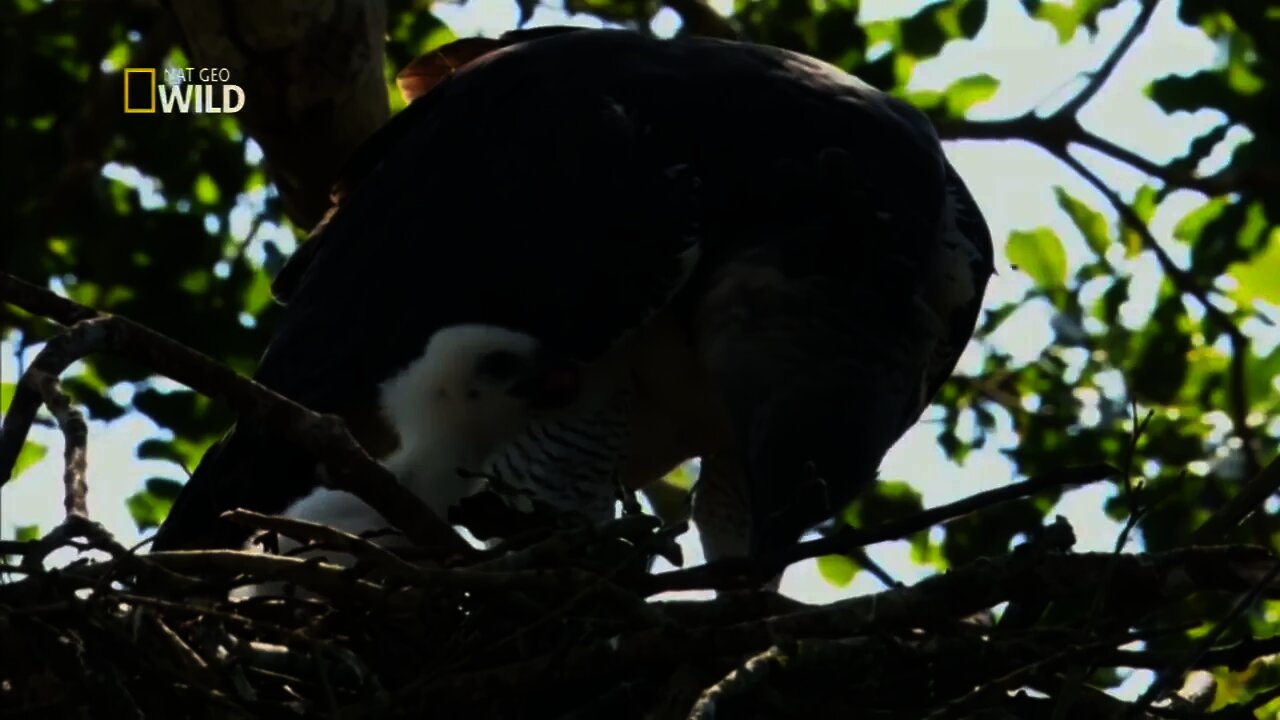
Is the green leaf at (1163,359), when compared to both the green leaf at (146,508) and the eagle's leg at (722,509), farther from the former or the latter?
the green leaf at (146,508)

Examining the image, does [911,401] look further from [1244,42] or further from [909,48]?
[1244,42]

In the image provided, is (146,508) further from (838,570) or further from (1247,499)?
(1247,499)

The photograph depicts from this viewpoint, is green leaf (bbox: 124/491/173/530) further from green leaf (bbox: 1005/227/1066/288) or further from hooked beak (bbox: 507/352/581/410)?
green leaf (bbox: 1005/227/1066/288)

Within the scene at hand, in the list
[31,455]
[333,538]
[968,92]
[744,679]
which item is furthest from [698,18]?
[744,679]

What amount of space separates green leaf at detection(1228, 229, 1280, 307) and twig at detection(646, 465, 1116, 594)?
2.64m

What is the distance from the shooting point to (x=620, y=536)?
8.82 feet

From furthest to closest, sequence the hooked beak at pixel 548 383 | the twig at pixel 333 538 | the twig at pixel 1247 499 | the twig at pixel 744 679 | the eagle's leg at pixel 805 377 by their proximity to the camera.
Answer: the hooked beak at pixel 548 383, the eagle's leg at pixel 805 377, the twig at pixel 1247 499, the twig at pixel 333 538, the twig at pixel 744 679

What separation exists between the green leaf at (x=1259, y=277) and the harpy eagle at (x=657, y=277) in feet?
3.95

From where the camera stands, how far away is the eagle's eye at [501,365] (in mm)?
3666

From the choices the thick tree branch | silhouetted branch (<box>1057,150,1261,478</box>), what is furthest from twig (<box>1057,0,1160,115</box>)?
the thick tree branch

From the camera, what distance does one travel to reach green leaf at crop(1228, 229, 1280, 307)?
5.16 metres

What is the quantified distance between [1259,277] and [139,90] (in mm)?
2902

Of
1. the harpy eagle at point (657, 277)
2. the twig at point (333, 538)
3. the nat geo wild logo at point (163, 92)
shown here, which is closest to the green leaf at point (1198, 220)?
the harpy eagle at point (657, 277)

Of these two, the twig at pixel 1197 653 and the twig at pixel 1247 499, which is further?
the twig at pixel 1247 499
